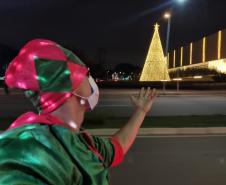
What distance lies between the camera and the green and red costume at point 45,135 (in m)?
1.31

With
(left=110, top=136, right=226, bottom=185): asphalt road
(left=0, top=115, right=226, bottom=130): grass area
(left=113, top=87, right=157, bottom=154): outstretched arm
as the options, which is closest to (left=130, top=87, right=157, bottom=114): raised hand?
(left=113, top=87, right=157, bottom=154): outstretched arm

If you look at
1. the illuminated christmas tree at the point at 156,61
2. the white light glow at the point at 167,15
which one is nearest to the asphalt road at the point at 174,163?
the white light glow at the point at 167,15

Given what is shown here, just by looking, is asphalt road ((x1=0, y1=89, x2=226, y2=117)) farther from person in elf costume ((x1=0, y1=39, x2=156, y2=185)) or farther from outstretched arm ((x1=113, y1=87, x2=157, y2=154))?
person in elf costume ((x1=0, y1=39, x2=156, y2=185))

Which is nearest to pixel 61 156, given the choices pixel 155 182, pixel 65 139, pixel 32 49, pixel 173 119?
pixel 65 139

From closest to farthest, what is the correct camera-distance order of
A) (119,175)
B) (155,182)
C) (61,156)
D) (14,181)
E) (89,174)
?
1. (14,181)
2. (61,156)
3. (89,174)
4. (155,182)
5. (119,175)

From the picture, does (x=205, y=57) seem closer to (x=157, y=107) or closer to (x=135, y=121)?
(x=157, y=107)

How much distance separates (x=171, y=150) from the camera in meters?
9.91

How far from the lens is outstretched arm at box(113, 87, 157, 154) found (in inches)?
91.2

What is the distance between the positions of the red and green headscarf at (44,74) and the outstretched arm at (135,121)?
769 millimetres

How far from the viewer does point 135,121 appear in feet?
7.77

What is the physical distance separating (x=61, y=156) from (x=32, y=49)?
35 centimetres

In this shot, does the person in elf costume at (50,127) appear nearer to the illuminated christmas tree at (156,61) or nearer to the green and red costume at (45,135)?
the green and red costume at (45,135)

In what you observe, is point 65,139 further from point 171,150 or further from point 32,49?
point 171,150

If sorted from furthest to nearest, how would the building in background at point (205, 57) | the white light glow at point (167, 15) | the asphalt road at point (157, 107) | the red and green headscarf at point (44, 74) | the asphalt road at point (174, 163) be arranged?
the building in background at point (205, 57) < the white light glow at point (167, 15) < the asphalt road at point (157, 107) < the asphalt road at point (174, 163) < the red and green headscarf at point (44, 74)
